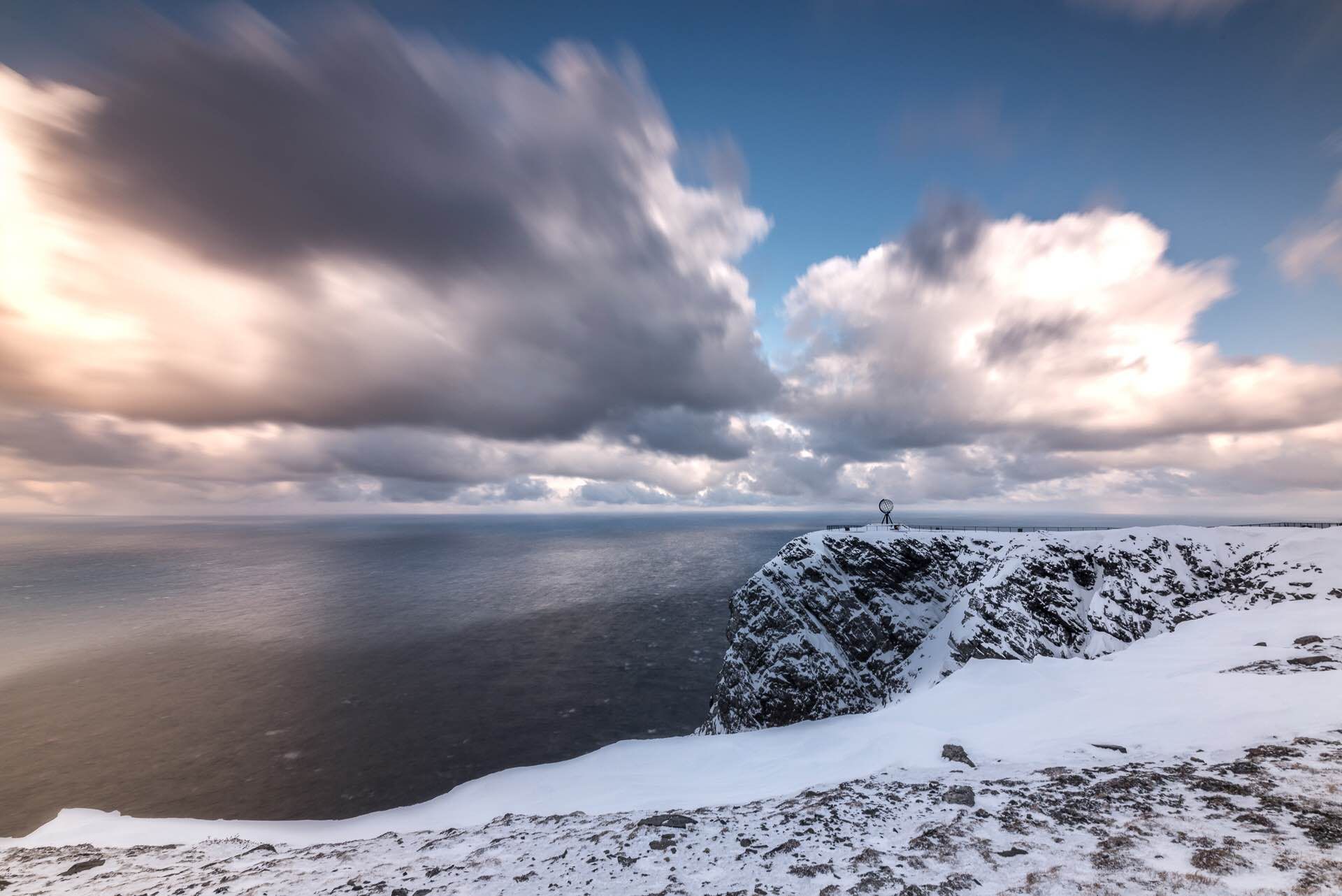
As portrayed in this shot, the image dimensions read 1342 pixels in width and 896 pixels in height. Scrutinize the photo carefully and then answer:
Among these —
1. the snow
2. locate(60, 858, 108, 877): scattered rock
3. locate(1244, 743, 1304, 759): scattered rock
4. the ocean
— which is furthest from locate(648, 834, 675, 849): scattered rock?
the ocean

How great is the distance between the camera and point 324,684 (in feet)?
136

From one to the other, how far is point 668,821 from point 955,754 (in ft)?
20.7

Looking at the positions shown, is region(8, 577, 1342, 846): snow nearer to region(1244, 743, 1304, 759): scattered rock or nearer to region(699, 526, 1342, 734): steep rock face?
region(1244, 743, 1304, 759): scattered rock

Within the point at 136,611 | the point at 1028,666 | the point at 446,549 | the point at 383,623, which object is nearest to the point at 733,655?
the point at 1028,666

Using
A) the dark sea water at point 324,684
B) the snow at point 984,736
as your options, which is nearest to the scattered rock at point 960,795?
the snow at point 984,736

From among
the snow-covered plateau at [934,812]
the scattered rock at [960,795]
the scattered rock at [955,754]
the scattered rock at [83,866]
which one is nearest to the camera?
the snow-covered plateau at [934,812]

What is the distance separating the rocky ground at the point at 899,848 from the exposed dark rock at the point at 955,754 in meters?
0.18

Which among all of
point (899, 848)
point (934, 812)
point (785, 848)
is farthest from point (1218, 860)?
point (785, 848)

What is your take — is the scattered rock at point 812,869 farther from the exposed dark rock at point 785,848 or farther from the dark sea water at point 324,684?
the dark sea water at point 324,684

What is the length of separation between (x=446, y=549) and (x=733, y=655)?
158681mm

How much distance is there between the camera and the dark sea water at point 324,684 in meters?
27.1

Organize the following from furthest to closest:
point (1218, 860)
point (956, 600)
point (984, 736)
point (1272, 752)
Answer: point (956, 600) → point (984, 736) → point (1272, 752) → point (1218, 860)

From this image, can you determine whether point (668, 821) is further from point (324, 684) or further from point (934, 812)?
point (324, 684)

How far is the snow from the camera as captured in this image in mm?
8812
